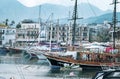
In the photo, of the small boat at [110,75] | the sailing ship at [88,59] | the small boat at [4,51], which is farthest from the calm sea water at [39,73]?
the small boat at [4,51]

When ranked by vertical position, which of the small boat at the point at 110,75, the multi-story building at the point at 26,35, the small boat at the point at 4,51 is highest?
the small boat at the point at 110,75

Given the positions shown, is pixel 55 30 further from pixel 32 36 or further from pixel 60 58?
pixel 60 58

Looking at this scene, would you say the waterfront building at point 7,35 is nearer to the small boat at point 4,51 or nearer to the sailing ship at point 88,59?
the small boat at point 4,51

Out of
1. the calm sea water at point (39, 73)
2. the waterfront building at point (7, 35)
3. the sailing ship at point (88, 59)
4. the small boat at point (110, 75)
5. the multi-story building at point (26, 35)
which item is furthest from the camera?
the waterfront building at point (7, 35)

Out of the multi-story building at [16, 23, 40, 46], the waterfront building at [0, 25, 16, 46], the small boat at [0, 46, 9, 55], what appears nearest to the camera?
the small boat at [0, 46, 9, 55]

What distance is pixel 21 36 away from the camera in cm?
18762

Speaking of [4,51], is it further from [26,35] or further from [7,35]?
[26,35]

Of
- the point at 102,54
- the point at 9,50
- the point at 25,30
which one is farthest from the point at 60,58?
the point at 25,30

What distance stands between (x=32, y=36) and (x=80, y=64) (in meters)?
115

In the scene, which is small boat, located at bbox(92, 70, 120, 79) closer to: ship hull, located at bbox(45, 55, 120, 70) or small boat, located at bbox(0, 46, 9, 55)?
ship hull, located at bbox(45, 55, 120, 70)

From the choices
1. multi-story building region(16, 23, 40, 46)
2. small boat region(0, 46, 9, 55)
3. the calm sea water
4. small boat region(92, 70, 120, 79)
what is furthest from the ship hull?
multi-story building region(16, 23, 40, 46)

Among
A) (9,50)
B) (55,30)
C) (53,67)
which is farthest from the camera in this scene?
(55,30)

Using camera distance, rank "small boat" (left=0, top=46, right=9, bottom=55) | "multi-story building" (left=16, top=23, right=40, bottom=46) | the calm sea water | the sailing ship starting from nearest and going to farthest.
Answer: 1. the calm sea water
2. the sailing ship
3. "small boat" (left=0, top=46, right=9, bottom=55)
4. "multi-story building" (left=16, top=23, right=40, bottom=46)

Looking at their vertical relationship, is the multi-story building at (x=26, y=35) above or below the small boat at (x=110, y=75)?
below
